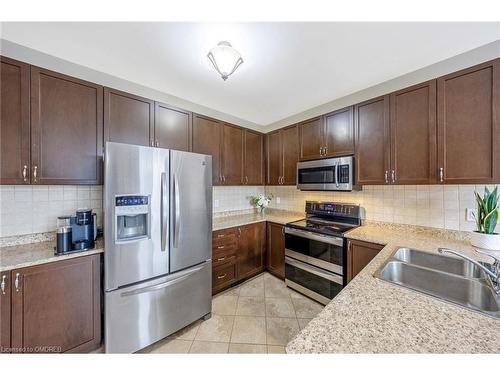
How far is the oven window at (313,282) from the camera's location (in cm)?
211

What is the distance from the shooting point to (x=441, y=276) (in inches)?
45.6

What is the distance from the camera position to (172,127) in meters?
2.23

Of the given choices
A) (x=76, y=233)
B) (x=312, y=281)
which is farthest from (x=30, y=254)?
(x=312, y=281)

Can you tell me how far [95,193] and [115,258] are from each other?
0.91 meters

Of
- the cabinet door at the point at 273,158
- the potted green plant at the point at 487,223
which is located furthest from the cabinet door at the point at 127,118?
the potted green plant at the point at 487,223

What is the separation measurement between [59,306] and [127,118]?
166 centimetres

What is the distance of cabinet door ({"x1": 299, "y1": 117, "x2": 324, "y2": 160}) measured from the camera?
2541 millimetres

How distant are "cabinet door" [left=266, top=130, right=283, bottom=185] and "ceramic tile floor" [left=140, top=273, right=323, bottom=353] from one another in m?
1.63

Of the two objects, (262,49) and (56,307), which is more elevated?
(262,49)

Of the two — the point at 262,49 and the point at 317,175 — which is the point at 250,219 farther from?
the point at 262,49

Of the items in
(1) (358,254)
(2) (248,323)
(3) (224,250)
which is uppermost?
(1) (358,254)
